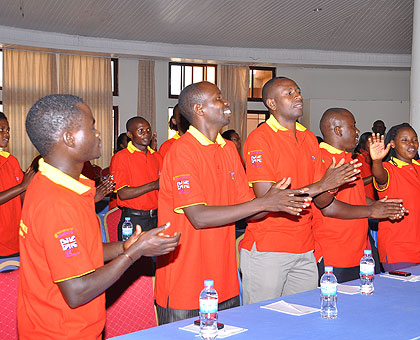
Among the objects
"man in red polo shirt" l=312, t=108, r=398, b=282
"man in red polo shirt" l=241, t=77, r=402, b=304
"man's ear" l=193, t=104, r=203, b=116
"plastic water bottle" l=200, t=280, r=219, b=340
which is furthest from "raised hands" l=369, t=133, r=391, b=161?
"plastic water bottle" l=200, t=280, r=219, b=340

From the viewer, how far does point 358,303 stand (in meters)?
2.55


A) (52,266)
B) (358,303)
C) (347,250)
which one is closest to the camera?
(52,266)

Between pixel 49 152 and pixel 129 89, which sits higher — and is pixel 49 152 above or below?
below

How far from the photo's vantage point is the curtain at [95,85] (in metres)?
11.7

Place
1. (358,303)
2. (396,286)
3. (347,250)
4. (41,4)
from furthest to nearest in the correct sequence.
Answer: (41,4) → (347,250) → (396,286) → (358,303)

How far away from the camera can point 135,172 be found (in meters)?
5.61

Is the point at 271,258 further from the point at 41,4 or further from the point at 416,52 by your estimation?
the point at 41,4

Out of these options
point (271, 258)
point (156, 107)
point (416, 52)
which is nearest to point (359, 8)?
point (416, 52)

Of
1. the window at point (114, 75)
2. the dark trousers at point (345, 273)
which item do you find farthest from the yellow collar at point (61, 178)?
the window at point (114, 75)

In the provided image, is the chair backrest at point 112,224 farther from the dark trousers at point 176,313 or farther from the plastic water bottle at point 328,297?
the plastic water bottle at point 328,297

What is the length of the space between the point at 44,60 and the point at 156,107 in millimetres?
2578

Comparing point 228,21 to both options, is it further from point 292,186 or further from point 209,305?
point 209,305

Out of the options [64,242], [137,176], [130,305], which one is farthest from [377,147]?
[137,176]

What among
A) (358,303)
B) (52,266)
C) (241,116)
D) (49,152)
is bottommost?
(358,303)
